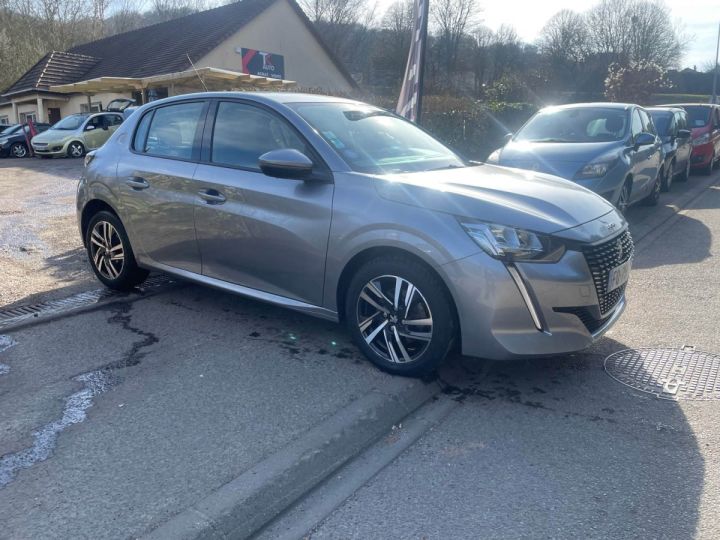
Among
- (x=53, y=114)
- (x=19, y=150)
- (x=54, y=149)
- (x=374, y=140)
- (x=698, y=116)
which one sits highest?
(x=374, y=140)

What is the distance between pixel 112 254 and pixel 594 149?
5.98 metres

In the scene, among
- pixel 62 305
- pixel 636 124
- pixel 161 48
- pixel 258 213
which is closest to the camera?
pixel 258 213

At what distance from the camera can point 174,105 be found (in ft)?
17.6

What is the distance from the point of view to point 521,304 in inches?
141

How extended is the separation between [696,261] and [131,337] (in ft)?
19.3

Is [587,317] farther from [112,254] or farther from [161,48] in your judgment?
[161,48]

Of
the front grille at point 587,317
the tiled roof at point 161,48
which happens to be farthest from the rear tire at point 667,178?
the tiled roof at point 161,48

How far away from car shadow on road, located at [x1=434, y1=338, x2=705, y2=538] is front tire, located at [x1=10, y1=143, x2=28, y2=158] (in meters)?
26.3

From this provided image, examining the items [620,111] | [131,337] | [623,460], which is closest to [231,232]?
[131,337]

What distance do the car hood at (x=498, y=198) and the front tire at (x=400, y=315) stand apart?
40 cm

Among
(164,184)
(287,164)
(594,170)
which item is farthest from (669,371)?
(594,170)

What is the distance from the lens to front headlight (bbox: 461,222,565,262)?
11.8 feet

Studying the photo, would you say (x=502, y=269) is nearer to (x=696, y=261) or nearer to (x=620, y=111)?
(x=696, y=261)

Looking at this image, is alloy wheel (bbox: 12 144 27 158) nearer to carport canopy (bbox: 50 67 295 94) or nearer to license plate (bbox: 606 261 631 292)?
carport canopy (bbox: 50 67 295 94)
